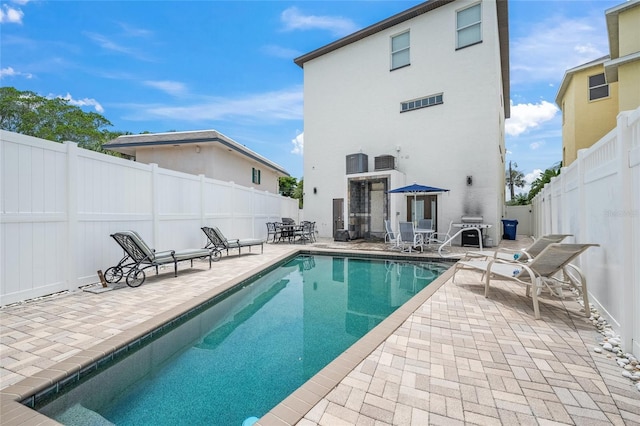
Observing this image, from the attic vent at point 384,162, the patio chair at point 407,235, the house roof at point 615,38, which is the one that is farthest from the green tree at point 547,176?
the patio chair at point 407,235

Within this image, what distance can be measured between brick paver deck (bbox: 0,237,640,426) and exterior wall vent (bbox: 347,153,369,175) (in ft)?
32.6

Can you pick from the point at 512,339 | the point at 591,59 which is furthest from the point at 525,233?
the point at 512,339

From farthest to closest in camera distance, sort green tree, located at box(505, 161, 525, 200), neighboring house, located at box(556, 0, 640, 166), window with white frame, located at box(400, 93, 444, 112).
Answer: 1. green tree, located at box(505, 161, 525, 200)
2. window with white frame, located at box(400, 93, 444, 112)
3. neighboring house, located at box(556, 0, 640, 166)

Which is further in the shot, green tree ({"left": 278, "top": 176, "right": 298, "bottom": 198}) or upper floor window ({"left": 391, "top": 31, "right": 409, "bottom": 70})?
green tree ({"left": 278, "top": 176, "right": 298, "bottom": 198})

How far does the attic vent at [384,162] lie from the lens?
13351 mm

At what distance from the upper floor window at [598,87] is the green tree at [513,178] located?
3957 cm

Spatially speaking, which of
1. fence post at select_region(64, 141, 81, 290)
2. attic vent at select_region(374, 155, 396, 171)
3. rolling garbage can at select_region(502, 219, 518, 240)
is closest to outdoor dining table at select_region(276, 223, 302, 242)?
attic vent at select_region(374, 155, 396, 171)

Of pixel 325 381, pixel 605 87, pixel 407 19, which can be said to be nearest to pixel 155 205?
pixel 325 381

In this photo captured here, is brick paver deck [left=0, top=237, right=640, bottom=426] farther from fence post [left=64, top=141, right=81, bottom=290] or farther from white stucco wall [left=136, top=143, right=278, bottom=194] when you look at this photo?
white stucco wall [left=136, top=143, right=278, bottom=194]

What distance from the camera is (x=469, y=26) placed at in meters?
12.4

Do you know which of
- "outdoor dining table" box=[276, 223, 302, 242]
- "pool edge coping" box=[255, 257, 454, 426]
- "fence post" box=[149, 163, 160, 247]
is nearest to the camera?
"pool edge coping" box=[255, 257, 454, 426]

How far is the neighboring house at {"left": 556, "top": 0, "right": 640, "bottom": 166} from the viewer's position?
845 cm

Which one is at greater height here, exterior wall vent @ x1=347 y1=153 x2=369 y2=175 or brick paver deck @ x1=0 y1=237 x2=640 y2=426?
exterior wall vent @ x1=347 y1=153 x2=369 y2=175

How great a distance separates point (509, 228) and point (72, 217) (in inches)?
684
